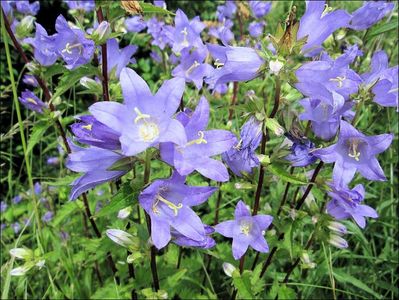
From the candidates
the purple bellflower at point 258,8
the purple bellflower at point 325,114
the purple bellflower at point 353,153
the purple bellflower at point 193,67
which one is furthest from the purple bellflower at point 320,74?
the purple bellflower at point 258,8

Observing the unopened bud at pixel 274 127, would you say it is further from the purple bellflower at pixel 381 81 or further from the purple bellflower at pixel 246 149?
the purple bellflower at pixel 381 81

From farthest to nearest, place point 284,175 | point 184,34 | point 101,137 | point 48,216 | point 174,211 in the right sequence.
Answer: point 48,216, point 184,34, point 284,175, point 174,211, point 101,137

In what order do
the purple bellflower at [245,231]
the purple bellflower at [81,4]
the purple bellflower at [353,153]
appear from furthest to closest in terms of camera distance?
the purple bellflower at [81,4]
the purple bellflower at [245,231]
the purple bellflower at [353,153]

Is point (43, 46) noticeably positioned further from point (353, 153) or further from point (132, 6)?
point (353, 153)

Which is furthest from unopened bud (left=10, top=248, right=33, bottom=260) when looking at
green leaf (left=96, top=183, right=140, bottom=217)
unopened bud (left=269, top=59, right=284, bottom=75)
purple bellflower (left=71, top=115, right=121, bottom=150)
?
unopened bud (left=269, top=59, right=284, bottom=75)

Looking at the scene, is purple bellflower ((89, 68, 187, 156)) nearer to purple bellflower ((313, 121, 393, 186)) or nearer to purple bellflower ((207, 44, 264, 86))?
purple bellflower ((207, 44, 264, 86))

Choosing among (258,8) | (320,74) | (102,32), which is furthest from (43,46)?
(258,8)
